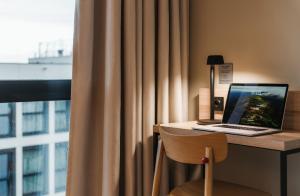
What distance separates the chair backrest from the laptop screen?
453 millimetres

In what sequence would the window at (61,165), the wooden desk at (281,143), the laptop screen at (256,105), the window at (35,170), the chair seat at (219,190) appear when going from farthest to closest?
the window at (61,165) → the window at (35,170) → the laptop screen at (256,105) → the chair seat at (219,190) → the wooden desk at (281,143)

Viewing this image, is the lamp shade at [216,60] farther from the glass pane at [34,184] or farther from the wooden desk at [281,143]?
the glass pane at [34,184]

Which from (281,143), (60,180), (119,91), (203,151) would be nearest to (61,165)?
(60,180)

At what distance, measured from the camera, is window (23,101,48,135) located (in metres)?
2.22

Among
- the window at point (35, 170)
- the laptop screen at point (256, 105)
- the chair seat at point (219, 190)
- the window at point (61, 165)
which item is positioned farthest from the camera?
the window at point (61, 165)

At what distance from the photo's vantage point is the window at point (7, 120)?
2.14m

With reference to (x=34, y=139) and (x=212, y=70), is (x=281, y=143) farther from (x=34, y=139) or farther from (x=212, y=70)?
(x=34, y=139)

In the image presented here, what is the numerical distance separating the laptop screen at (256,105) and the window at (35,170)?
108cm

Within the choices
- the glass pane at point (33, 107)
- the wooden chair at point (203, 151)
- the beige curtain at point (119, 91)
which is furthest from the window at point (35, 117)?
the wooden chair at point (203, 151)

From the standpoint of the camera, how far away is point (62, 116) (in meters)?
2.35

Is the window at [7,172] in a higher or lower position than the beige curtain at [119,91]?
lower

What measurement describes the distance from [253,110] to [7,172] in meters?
1.40

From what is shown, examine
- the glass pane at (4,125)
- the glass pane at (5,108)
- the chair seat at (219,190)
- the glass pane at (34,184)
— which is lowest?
the glass pane at (34,184)

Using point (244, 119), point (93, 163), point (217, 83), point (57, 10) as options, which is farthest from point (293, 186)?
point (57, 10)
